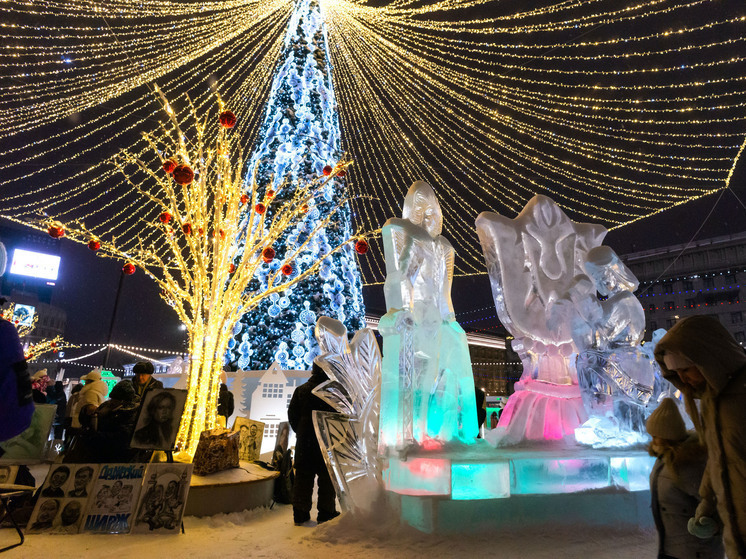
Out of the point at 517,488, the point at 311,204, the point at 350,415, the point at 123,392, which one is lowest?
the point at 517,488

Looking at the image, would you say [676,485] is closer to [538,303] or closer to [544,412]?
[544,412]

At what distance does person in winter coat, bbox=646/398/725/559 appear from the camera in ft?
6.97

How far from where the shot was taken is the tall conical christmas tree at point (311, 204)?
10.0 meters

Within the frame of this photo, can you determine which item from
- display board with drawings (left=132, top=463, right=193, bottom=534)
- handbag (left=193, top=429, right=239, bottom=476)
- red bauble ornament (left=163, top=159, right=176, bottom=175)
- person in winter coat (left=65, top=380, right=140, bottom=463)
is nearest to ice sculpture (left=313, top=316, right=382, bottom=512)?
display board with drawings (left=132, top=463, right=193, bottom=534)

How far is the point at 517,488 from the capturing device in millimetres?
3646

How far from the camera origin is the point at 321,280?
1027 centimetres

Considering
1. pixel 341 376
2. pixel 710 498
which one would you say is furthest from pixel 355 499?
pixel 710 498

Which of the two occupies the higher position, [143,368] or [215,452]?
[143,368]

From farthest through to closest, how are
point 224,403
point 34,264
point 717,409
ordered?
point 34,264
point 224,403
point 717,409

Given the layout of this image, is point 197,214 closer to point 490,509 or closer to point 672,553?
point 490,509

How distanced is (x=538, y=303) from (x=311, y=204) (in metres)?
5.78

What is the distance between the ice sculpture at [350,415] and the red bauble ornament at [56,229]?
3.59 meters

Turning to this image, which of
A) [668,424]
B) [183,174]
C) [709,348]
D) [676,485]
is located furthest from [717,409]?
[183,174]

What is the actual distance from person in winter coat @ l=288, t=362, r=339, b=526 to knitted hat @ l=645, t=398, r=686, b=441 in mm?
2938
